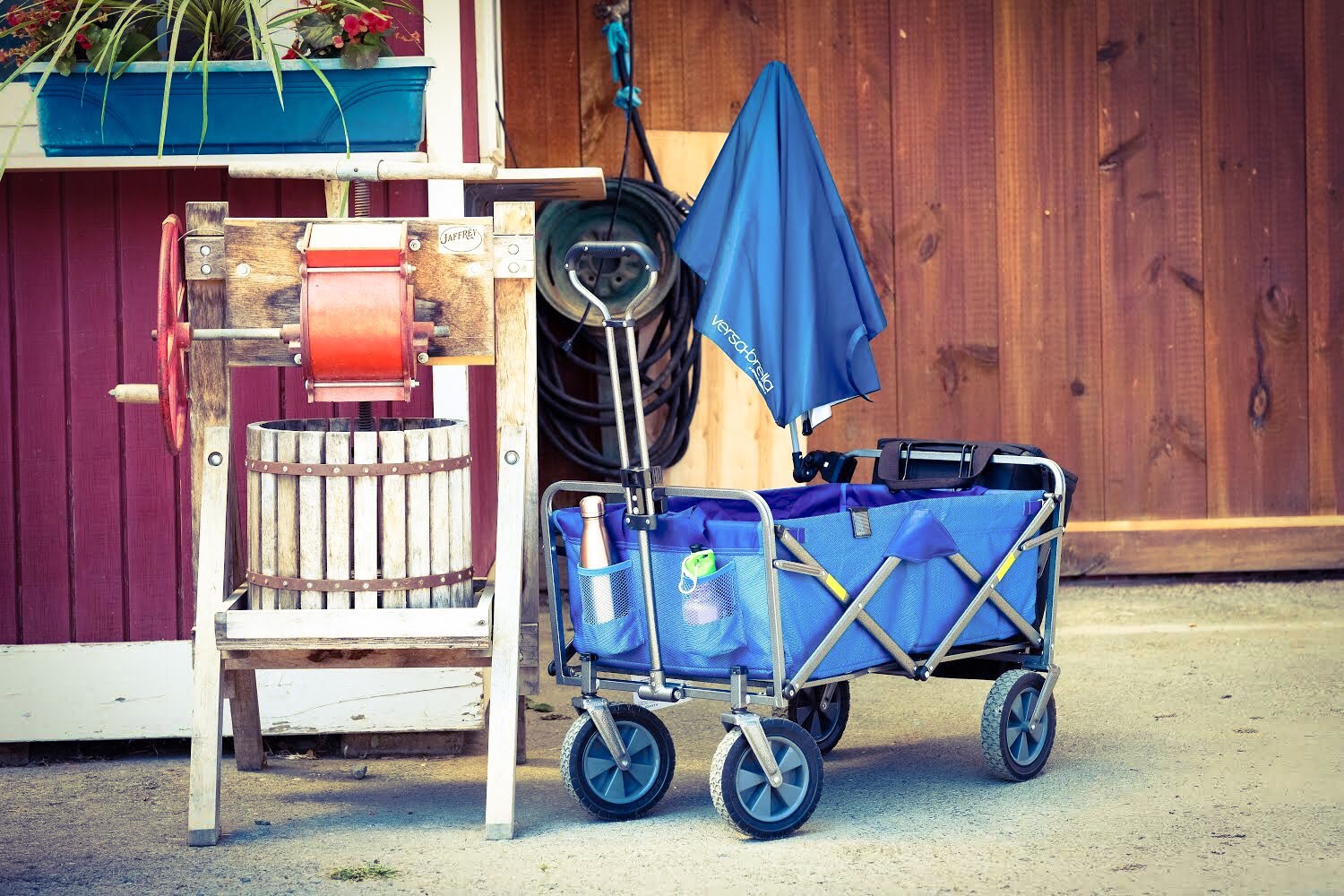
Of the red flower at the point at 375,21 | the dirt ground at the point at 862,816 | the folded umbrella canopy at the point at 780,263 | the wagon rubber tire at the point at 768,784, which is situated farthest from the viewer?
the folded umbrella canopy at the point at 780,263

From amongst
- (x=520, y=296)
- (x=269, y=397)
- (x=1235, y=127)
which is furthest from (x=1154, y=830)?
(x=1235, y=127)

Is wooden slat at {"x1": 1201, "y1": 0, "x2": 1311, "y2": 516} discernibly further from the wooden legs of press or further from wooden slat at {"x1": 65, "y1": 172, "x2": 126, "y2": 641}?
wooden slat at {"x1": 65, "y1": 172, "x2": 126, "y2": 641}

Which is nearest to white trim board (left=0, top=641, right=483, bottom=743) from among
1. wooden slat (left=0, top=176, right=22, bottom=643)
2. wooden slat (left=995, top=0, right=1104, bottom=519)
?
wooden slat (left=0, top=176, right=22, bottom=643)

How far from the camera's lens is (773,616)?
10.6ft

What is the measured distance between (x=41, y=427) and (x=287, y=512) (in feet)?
3.88

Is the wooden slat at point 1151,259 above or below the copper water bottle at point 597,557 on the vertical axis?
above

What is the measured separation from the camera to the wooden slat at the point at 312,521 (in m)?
A: 3.27

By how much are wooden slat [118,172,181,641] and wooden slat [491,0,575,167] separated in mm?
1764

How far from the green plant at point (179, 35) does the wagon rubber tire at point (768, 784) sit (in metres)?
1.65

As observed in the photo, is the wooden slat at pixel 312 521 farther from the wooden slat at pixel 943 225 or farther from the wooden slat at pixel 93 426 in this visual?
the wooden slat at pixel 943 225

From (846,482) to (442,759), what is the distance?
122 centimetres

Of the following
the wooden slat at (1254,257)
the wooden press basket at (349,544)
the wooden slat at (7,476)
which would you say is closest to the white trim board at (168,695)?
the wooden slat at (7,476)

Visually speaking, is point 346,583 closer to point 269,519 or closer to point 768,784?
point 269,519

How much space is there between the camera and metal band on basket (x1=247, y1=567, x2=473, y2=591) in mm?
3293
